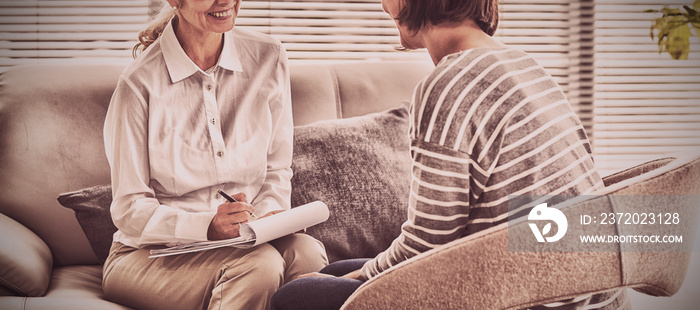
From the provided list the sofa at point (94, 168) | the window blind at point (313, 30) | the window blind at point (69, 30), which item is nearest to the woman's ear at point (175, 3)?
the sofa at point (94, 168)

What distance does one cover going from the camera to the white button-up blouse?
1.32m

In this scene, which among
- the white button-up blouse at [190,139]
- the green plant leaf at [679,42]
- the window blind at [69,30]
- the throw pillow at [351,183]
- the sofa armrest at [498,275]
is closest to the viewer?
the sofa armrest at [498,275]

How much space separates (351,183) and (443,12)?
2.46 ft

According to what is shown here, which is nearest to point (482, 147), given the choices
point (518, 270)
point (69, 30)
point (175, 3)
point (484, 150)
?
point (484, 150)

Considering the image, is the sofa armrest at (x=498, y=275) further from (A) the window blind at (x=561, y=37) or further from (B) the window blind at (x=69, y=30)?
(A) the window blind at (x=561, y=37)

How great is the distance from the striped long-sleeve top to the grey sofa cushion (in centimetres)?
74

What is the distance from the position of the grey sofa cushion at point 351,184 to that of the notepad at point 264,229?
1.05ft

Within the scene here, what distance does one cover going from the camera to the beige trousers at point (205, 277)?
1.21 meters

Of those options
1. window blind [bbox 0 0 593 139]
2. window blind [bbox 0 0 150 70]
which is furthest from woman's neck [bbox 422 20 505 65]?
window blind [bbox 0 0 150 70]

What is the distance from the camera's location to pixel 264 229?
1.21 metres

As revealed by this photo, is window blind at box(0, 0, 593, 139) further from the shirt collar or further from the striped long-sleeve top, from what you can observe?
the striped long-sleeve top

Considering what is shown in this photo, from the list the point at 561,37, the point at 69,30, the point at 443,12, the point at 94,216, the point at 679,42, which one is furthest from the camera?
the point at 561,37

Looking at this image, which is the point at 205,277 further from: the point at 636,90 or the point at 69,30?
the point at 636,90

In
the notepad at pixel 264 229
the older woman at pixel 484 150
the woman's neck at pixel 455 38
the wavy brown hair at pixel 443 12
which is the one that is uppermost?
the wavy brown hair at pixel 443 12
